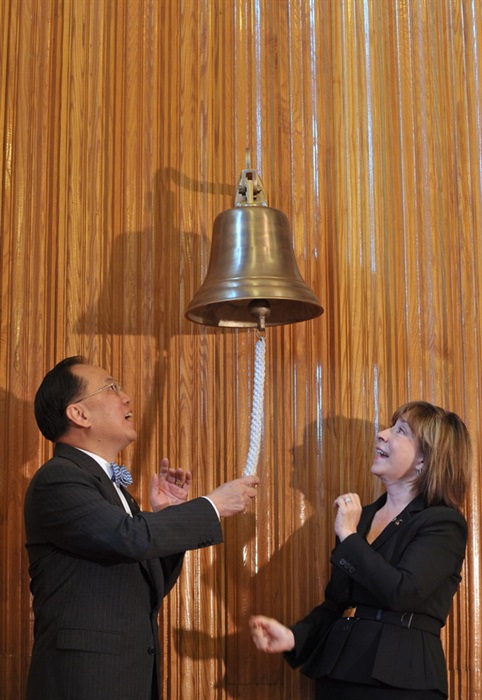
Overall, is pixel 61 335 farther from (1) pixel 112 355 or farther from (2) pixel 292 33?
(2) pixel 292 33

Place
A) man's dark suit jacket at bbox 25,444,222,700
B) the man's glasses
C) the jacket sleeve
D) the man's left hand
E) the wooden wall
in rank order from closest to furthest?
1. man's dark suit jacket at bbox 25,444,222,700
2. the jacket sleeve
3. the man's glasses
4. the man's left hand
5. the wooden wall

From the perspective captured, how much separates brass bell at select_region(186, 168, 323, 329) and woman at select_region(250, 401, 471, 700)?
51cm

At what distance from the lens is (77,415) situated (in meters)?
2.56

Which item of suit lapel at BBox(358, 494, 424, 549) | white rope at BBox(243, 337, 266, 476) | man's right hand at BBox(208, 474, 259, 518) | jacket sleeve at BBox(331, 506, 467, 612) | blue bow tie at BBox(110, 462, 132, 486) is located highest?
white rope at BBox(243, 337, 266, 476)

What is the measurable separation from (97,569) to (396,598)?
765 millimetres

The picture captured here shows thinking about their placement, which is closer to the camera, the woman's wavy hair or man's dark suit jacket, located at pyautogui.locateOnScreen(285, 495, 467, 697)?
man's dark suit jacket, located at pyautogui.locateOnScreen(285, 495, 467, 697)

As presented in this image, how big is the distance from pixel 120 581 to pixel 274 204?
1.37 m

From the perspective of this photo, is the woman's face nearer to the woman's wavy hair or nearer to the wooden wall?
the woman's wavy hair

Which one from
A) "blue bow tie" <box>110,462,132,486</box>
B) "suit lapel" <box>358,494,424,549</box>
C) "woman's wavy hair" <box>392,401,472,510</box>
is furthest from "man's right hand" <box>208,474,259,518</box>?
"woman's wavy hair" <box>392,401,472,510</box>

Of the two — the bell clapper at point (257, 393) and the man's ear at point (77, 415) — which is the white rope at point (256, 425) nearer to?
the bell clapper at point (257, 393)

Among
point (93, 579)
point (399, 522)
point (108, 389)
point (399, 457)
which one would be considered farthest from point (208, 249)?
point (93, 579)

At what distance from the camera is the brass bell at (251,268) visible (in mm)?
A: 2482

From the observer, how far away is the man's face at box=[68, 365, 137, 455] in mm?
2570

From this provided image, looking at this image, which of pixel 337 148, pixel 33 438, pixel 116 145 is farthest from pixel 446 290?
pixel 33 438
